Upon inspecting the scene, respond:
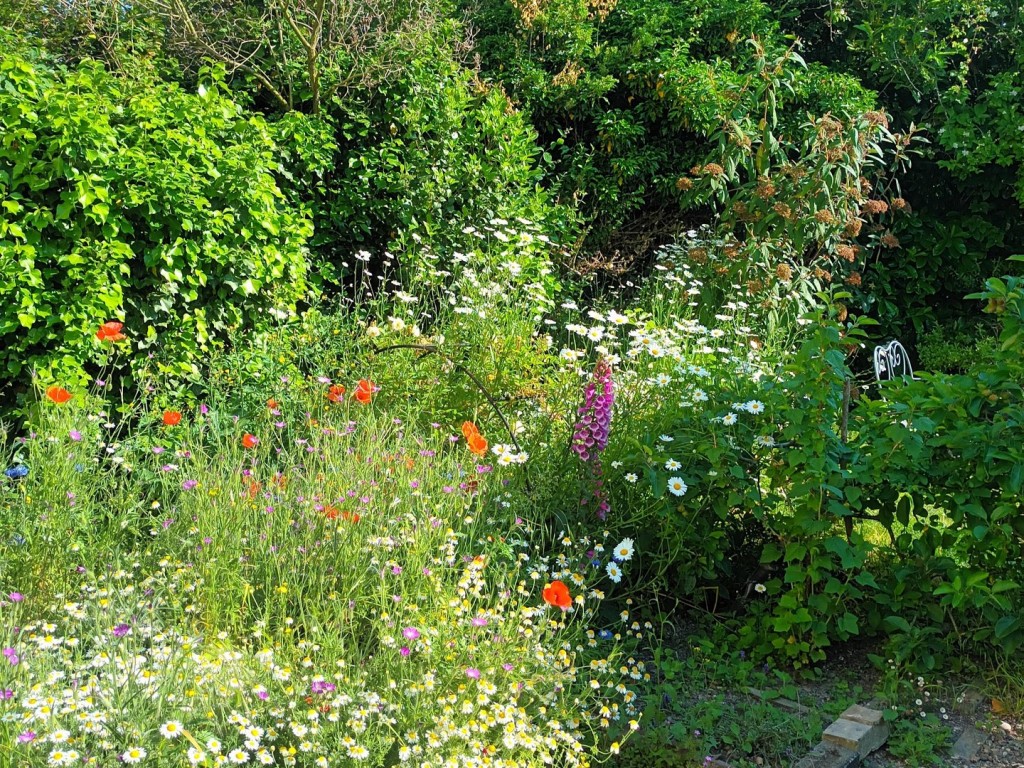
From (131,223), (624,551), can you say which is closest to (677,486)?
(624,551)

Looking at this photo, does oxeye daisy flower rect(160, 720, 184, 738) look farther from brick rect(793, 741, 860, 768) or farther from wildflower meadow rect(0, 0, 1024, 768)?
brick rect(793, 741, 860, 768)

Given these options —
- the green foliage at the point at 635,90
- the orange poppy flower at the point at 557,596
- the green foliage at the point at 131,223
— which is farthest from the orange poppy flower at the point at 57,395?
the green foliage at the point at 635,90

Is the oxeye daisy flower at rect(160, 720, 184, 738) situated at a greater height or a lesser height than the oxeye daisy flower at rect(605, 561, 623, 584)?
greater

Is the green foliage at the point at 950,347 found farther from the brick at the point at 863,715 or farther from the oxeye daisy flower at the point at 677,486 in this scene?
the brick at the point at 863,715

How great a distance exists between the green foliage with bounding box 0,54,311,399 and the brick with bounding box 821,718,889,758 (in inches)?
123

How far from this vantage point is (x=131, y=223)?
4199 millimetres

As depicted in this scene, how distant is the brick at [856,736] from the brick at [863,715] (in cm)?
2

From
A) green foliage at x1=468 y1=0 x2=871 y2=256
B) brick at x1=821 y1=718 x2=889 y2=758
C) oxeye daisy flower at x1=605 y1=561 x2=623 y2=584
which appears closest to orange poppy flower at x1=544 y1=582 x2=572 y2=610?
oxeye daisy flower at x1=605 y1=561 x2=623 y2=584

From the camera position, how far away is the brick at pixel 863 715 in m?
2.85

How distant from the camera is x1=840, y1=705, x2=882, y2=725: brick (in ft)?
9.34

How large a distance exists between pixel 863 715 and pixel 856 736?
0.50 ft

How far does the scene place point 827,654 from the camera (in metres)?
3.40

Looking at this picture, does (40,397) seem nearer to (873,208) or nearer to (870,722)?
(870,722)

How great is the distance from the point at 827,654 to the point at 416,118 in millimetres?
4150
